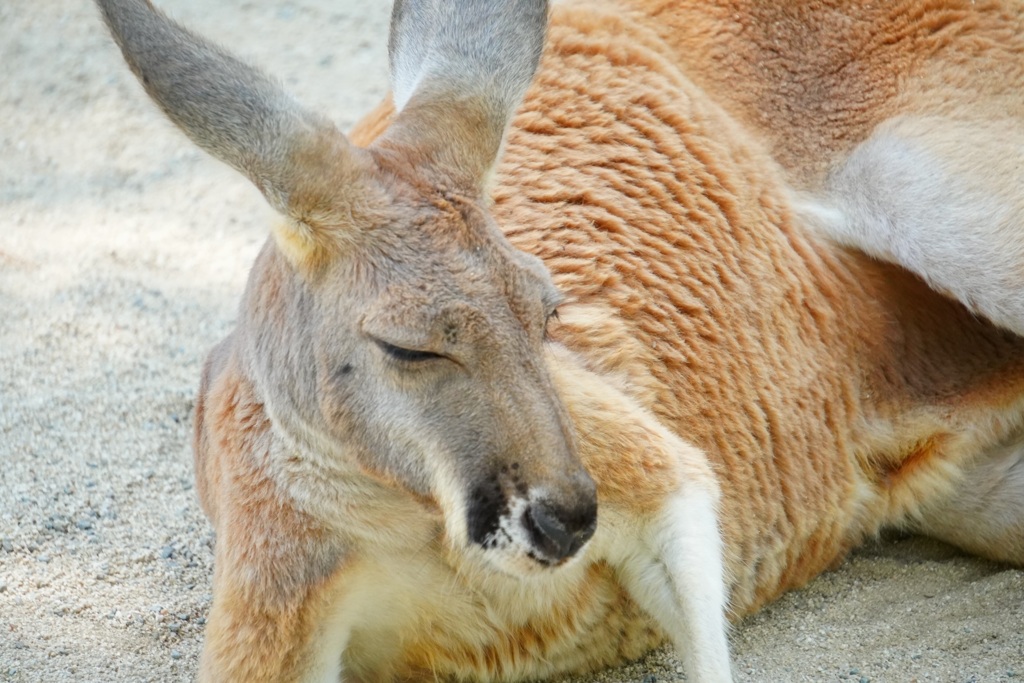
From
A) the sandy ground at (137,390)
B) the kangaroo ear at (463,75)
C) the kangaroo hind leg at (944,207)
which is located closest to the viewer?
the kangaroo ear at (463,75)

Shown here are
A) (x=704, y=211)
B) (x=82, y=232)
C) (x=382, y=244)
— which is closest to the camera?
(x=382, y=244)

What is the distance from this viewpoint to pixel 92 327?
19.7ft

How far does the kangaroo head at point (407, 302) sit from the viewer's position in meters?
2.97

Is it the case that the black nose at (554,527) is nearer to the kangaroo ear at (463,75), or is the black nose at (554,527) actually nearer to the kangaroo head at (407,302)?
the kangaroo head at (407,302)

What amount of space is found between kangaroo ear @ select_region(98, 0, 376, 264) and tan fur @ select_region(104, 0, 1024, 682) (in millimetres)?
18

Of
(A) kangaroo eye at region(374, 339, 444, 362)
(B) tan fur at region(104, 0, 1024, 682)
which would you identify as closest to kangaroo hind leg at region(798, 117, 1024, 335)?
(B) tan fur at region(104, 0, 1024, 682)

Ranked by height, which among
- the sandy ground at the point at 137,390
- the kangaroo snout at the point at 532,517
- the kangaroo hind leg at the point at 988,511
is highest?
the kangaroo snout at the point at 532,517

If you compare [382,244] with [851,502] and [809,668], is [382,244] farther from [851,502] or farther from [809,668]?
[851,502]

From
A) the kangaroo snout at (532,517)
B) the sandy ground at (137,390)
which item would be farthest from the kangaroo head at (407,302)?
the sandy ground at (137,390)

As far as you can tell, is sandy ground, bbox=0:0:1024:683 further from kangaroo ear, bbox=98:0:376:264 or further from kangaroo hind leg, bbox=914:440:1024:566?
kangaroo ear, bbox=98:0:376:264

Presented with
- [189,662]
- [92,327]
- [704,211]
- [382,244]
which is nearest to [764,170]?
[704,211]

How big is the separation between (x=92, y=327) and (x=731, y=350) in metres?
3.16

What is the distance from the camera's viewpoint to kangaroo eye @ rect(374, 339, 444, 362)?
118 inches

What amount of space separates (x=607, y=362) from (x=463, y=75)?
3.48 ft
